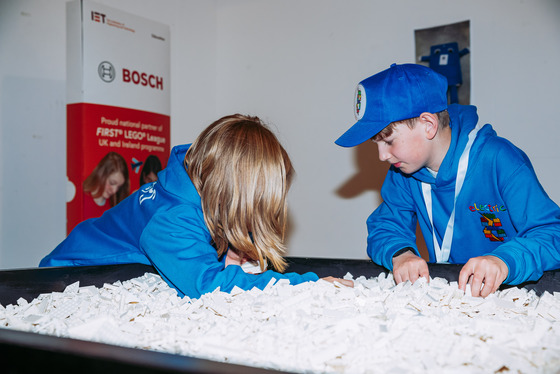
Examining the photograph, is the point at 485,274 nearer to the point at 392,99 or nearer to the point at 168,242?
the point at 392,99

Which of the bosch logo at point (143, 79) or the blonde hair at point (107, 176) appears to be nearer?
the blonde hair at point (107, 176)

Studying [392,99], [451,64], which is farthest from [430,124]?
[451,64]

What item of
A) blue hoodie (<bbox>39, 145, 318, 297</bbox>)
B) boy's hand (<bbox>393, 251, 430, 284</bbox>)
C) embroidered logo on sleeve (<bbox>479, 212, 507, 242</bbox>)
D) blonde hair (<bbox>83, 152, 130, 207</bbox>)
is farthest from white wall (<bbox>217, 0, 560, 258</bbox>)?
blue hoodie (<bbox>39, 145, 318, 297</bbox>)

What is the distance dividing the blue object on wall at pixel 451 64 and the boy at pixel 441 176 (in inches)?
53.4

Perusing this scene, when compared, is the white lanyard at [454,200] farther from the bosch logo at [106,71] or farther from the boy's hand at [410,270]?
the bosch logo at [106,71]

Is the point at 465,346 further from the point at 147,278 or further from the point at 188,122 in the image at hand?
the point at 188,122

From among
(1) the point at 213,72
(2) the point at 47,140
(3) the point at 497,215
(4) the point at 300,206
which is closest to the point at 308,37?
(1) the point at 213,72

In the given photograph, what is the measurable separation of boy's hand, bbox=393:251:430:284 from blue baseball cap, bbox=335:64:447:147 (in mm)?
364

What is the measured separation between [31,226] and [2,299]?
1661 mm

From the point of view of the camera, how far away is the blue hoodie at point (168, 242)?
3.91 feet

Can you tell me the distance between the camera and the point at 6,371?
64cm

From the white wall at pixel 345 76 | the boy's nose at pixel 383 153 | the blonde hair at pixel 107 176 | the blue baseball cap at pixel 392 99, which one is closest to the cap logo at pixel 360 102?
the blue baseball cap at pixel 392 99

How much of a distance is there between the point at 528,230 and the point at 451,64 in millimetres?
1833

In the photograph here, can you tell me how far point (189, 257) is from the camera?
119 cm
